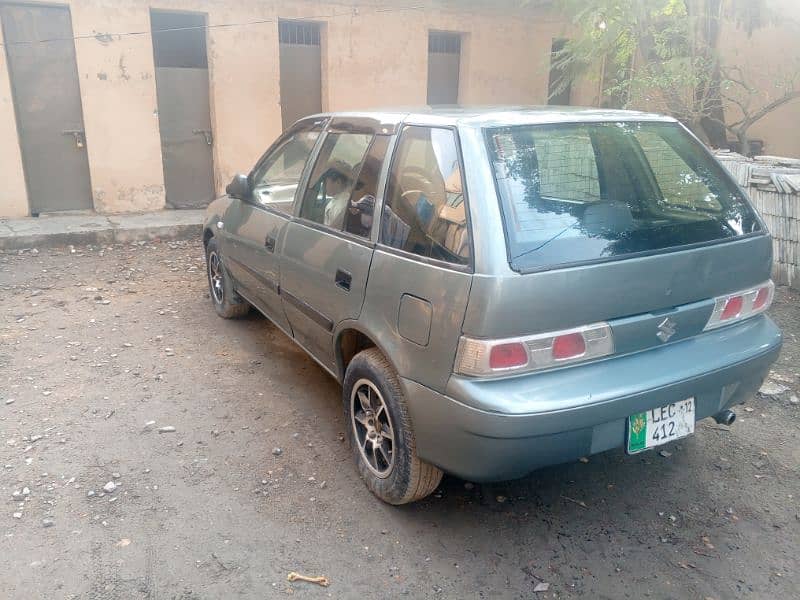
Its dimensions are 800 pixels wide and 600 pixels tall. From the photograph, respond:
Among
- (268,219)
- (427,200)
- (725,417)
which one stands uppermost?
(427,200)

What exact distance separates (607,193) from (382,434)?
1487 mm

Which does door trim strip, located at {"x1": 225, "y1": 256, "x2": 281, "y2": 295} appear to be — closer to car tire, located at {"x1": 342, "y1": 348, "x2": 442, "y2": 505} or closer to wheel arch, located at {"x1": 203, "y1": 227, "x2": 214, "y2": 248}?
wheel arch, located at {"x1": 203, "y1": 227, "x2": 214, "y2": 248}

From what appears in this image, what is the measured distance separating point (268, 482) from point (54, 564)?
98 cm

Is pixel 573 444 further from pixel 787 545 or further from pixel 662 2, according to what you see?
pixel 662 2

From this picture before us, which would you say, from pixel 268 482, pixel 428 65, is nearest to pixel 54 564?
pixel 268 482

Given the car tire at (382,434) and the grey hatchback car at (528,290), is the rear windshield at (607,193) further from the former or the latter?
the car tire at (382,434)

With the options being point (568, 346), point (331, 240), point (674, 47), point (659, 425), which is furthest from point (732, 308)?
point (674, 47)

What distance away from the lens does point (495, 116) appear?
295 centimetres

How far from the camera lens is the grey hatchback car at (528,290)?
98.0 inches

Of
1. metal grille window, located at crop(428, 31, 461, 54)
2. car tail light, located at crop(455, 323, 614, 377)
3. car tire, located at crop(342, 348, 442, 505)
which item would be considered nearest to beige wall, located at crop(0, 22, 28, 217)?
metal grille window, located at crop(428, 31, 461, 54)

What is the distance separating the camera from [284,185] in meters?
4.35

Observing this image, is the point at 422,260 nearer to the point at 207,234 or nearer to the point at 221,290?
the point at 221,290

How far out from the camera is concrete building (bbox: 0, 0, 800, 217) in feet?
27.1

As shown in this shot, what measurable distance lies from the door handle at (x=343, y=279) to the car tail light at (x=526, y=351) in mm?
860
